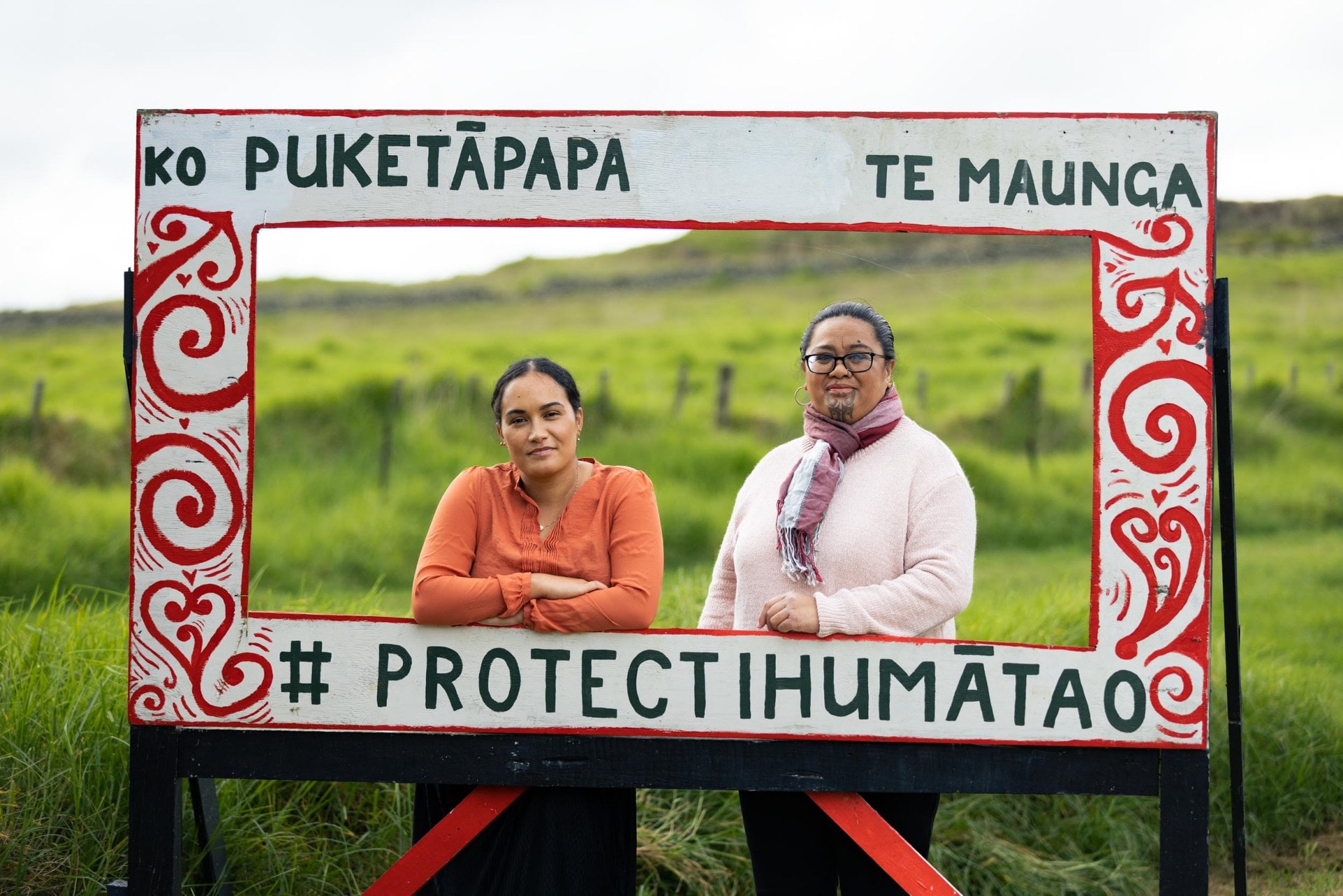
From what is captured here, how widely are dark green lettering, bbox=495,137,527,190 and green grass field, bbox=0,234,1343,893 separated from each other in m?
1.18

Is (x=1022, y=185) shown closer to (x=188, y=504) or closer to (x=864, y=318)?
(x=864, y=318)

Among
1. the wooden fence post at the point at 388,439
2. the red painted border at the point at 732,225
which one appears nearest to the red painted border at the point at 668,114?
the red painted border at the point at 732,225

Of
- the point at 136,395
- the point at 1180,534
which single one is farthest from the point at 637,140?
the point at 1180,534

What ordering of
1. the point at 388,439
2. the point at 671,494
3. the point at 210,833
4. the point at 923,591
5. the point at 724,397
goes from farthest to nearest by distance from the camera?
the point at 724,397 → the point at 388,439 → the point at 671,494 → the point at 210,833 → the point at 923,591

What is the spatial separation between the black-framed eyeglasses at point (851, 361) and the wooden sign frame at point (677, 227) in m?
0.29

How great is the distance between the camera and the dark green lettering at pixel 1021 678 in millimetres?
2707

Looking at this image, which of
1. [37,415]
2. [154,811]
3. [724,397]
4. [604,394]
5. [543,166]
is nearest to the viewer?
[543,166]

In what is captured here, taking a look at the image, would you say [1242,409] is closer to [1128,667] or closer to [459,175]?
[1128,667]

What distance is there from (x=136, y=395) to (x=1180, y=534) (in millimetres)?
2383

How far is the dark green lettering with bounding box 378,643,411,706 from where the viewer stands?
274cm

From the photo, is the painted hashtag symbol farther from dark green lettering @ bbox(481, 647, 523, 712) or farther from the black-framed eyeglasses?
the black-framed eyeglasses

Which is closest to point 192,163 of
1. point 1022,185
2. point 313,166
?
point 313,166

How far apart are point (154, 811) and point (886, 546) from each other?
183cm

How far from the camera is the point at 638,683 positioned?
273 centimetres
